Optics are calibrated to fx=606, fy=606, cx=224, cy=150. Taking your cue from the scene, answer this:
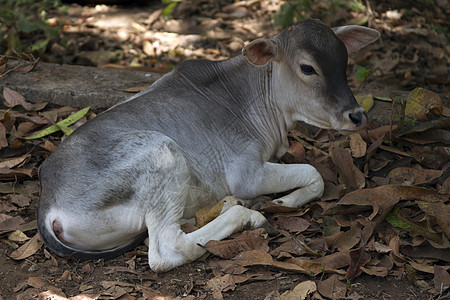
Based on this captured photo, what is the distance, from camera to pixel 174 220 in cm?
445

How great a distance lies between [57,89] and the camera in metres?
6.31

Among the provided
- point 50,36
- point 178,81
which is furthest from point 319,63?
point 50,36

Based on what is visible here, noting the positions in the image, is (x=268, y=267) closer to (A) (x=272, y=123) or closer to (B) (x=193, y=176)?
(B) (x=193, y=176)

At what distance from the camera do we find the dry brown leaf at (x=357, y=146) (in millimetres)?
5508

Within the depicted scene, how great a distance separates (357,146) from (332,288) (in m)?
1.92

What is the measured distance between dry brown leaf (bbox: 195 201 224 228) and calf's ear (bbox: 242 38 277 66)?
1156 mm

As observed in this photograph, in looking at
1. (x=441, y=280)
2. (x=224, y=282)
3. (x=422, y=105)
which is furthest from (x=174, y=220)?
(x=422, y=105)

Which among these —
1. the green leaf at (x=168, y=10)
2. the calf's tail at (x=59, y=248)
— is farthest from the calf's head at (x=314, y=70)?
the green leaf at (x=168, y=10)

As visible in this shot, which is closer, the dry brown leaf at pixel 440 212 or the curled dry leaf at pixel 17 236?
the dry brown leaf at pixel 440 212

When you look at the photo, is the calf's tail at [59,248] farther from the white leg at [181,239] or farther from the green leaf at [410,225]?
the green leaf at [410,225]

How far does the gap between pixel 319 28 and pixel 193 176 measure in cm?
153

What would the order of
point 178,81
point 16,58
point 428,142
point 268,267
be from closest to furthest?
point 268,267 < point 178,81 < point 428,142 < point 16,58

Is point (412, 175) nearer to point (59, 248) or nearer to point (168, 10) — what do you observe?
point (59, 248)

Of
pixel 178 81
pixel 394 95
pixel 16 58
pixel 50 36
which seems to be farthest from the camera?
pixel 50 36
